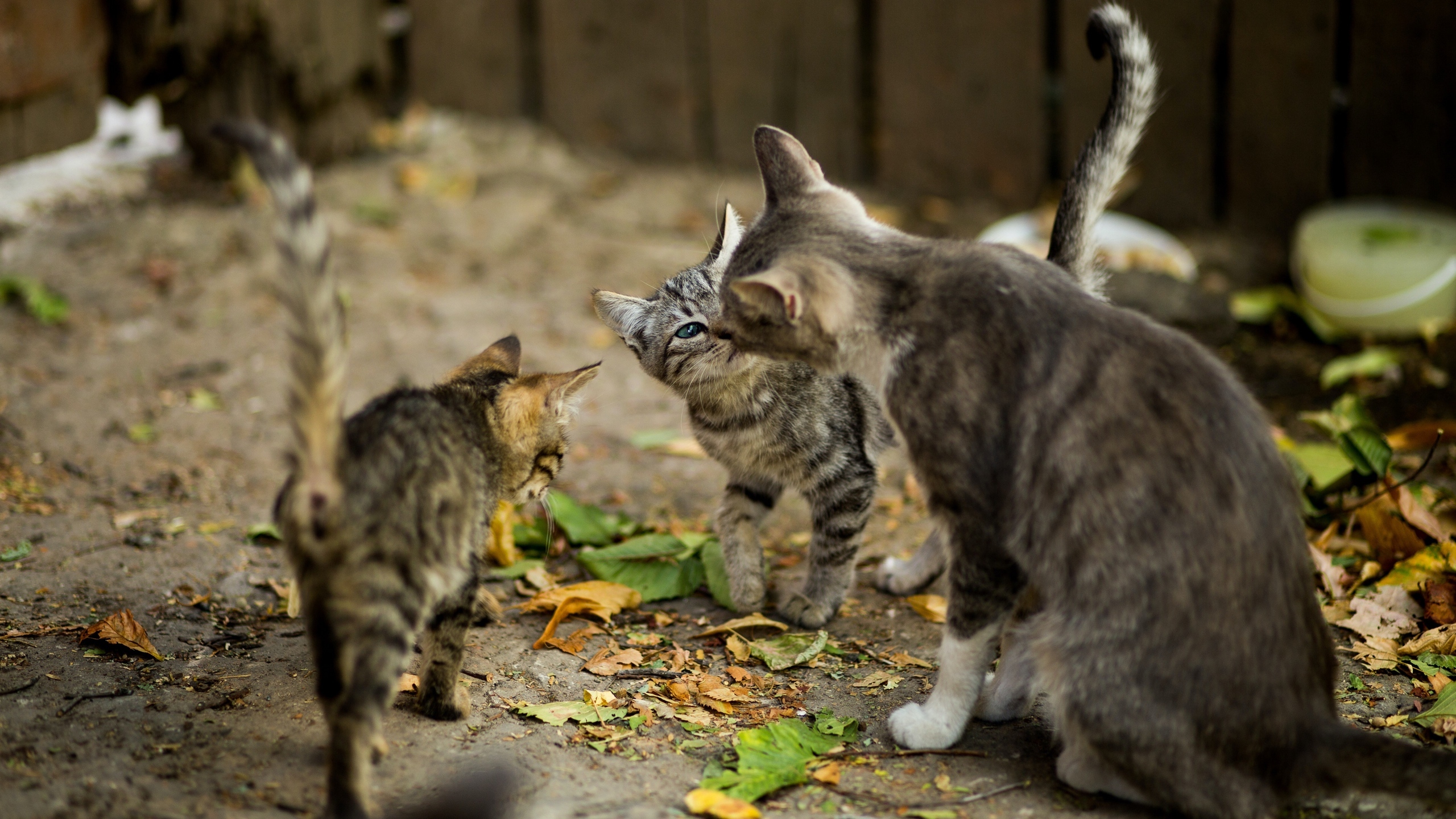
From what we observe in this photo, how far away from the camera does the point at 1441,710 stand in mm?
3279

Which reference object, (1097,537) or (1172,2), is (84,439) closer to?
(1097,537)

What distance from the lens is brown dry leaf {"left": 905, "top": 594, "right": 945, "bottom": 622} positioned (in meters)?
4.09

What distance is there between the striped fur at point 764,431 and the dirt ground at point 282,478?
0.71ft

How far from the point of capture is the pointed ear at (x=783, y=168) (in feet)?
12.1

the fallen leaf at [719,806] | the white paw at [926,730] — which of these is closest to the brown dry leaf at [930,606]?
the white paw at [926,730]

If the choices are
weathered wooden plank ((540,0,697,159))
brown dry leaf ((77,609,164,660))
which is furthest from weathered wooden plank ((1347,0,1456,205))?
brown dry leaf ((77,609,164,660))

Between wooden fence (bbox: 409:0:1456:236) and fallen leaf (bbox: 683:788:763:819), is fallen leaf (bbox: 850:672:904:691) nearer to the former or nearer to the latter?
fallen leaf (bbox: 683:788:763:819)

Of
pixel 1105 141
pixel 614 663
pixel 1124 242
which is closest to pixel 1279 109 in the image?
pixel 1124 242

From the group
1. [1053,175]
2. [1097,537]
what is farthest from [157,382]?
[1053,175]

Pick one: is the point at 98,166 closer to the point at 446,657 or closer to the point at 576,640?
the point at 576,640

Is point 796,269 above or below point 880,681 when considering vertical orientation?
above

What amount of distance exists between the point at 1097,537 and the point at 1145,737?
49 cm

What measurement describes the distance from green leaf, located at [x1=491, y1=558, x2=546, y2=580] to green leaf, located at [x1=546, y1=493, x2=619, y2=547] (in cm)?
17

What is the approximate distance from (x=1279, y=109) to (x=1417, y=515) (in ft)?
11.3
